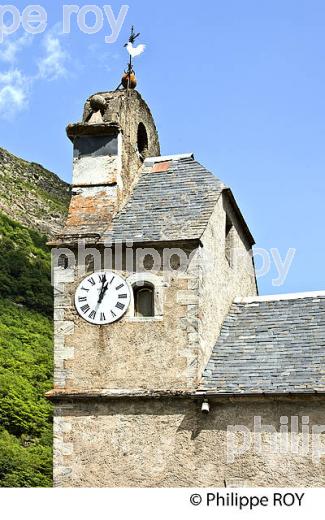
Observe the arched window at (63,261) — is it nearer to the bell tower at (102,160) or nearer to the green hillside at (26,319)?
the bell tower at (102,160)

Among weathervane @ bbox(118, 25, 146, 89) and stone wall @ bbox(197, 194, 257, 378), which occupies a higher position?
weathervane @ bbox(118, 25, 146, 89)

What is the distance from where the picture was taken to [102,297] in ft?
56.4

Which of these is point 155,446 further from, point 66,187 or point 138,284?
point 66,187

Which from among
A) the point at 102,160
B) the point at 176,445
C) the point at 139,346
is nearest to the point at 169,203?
the point at 102,160

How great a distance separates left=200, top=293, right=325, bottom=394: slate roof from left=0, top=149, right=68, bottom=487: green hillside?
11819 mm

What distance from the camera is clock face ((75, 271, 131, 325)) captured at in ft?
55.8

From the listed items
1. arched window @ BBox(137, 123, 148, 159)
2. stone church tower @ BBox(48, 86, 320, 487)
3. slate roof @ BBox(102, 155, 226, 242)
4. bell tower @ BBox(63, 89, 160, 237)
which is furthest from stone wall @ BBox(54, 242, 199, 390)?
arched window @ BBox(137, 123, 148, 159)

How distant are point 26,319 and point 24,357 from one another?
10.9 feet

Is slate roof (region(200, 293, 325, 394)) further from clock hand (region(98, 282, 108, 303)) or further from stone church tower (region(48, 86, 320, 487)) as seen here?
clock hand (region(98, 282, 108, 303))

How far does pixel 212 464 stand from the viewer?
1594 cm

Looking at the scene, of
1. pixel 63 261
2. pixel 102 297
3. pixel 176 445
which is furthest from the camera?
pixel 63 261

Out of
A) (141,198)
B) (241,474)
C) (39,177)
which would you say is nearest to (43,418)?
(141,198)

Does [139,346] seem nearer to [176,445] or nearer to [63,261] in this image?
[176,445]

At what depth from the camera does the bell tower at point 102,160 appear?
18203mm
